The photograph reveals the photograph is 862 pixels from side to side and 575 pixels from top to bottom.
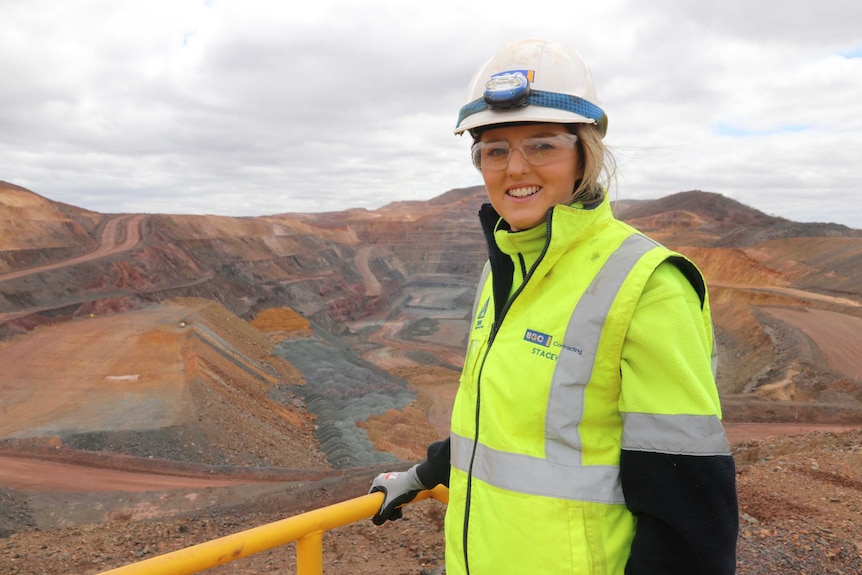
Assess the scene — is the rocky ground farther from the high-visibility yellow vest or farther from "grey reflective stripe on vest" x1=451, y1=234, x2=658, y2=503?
"grey reflective stripe on vest" x1=451, y1=234, x2=658, y2=503

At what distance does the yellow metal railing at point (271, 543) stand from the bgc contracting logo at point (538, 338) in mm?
1102

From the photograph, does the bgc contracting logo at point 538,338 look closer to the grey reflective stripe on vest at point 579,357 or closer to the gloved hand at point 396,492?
the grey reflective stripe on vest at point 579,357

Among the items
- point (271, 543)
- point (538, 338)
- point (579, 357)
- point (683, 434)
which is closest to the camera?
point (683, 434)

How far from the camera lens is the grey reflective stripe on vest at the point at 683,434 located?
4.72ft

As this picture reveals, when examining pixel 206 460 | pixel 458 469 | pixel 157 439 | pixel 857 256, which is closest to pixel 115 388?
pixel 157 439

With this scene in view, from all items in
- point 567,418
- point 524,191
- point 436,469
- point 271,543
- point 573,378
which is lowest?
point 271,543

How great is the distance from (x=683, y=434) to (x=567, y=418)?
30 centimetres

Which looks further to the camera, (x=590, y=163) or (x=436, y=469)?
(x=436, y=469)

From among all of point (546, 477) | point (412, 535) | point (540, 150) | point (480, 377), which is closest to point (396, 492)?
point (480, 377)

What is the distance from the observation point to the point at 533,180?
1.89 m

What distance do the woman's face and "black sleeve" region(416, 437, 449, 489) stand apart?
117 cm

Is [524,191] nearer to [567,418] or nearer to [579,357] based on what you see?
[579,357]

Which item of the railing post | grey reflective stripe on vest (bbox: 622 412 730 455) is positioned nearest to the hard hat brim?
grey reflective stripe on vest (bbox: 622 412 730 455)

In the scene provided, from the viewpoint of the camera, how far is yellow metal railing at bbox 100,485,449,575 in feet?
6.29
